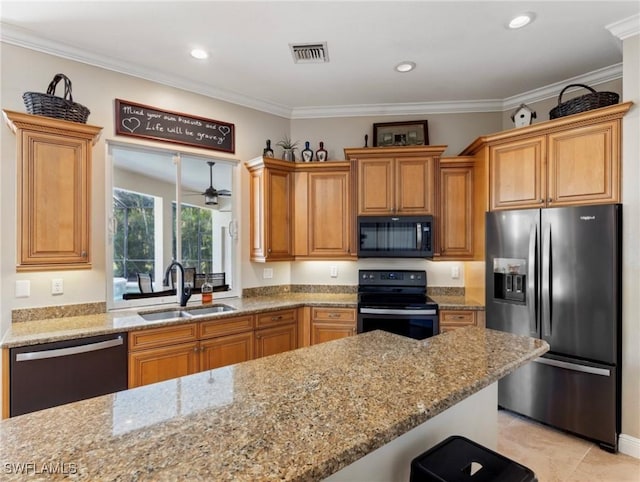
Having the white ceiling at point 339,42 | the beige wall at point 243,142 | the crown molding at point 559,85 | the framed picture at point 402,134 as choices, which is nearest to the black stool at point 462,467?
the beige wall at point 243,142

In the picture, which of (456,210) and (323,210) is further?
(323,210)

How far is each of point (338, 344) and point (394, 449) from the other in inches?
22.2

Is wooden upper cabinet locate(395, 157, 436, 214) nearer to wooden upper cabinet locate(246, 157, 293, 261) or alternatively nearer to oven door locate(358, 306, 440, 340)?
oven door locate(358, 306, 440, 340)

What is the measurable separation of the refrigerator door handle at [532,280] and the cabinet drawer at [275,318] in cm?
206

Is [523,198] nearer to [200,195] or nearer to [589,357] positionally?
[589,357]

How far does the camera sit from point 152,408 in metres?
1.05

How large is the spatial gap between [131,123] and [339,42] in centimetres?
191

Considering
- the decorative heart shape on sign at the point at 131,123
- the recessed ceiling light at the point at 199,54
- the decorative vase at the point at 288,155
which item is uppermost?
the recessed ceiling light at the point at 199,54

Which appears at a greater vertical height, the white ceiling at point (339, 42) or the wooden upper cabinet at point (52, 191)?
the white ceiling at point (339, 42)

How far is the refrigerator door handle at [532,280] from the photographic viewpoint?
272cm

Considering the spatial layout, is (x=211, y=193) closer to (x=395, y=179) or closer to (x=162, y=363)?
(x=162, y=363)

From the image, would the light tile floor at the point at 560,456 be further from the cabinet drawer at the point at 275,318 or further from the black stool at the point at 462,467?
the cabinet drawer at the point at 275,318

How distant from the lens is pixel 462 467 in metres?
1.17

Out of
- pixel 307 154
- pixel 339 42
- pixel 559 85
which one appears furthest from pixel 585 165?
pixel 307 154
